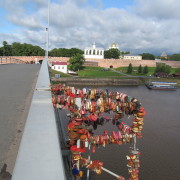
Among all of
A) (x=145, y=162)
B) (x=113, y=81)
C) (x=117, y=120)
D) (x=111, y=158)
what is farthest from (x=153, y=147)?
(x=113, y=81)

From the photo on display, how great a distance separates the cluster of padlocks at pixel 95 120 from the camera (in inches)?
61.9

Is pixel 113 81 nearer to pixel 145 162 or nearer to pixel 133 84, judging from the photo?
pixel 133 84

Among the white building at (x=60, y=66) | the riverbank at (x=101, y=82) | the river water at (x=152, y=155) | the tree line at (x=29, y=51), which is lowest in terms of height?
the river water at (x=152, y=155)

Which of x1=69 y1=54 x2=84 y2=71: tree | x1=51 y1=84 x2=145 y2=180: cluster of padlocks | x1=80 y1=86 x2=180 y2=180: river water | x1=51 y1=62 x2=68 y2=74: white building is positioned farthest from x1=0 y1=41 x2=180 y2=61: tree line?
x1=51 y1=84 x2=145 y2=180: cluster of padlocks

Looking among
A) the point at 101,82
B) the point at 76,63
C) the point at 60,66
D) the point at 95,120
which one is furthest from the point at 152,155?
the point at 76,63

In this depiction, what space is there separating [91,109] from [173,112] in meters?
17.1

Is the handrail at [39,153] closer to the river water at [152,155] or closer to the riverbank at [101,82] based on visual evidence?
the river water at [152,155]

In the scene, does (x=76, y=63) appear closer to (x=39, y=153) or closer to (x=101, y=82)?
(x=101, y=82)

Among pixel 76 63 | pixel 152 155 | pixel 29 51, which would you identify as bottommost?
pixel 152 155

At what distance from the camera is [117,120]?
7.34 feet

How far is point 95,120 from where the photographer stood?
6.21ft

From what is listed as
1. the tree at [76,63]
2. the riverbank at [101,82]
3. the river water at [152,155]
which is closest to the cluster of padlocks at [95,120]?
the river water at [152,155]

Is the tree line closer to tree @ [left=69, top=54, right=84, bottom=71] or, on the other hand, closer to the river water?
tree @ [left=69, top=54, right=84, bottom=71]

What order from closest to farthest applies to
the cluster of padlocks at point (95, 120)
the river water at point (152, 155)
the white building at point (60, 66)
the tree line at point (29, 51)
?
the cluster of padlocks at point (95, 120) → the river water at point (152, 155) → the white building at point (60, 66) → the tree line at point (29, 51)
